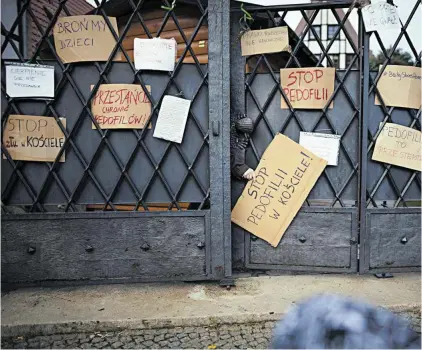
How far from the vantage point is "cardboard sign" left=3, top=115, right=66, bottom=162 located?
386 cm

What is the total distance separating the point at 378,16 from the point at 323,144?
137 centimetres

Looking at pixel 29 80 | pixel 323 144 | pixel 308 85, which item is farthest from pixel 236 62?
pixel 29 80

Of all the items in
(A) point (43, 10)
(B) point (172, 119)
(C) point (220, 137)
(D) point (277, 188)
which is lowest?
(D) point (277, 188)

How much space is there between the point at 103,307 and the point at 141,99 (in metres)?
1.98

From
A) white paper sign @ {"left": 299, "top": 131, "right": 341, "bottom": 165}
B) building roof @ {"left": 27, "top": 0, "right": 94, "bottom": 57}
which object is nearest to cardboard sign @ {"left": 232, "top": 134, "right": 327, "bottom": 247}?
white paper sign @ {"left": 299, "top": 131, "right": 341, "bottom": 165}

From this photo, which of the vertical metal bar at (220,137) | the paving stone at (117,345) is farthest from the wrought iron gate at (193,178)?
the paving stone at (117,345)

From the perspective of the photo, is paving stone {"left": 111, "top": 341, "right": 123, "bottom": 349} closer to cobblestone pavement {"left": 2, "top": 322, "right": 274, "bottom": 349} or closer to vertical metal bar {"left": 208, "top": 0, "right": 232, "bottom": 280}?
cobblestone pavement {"left": 2, "top": 322, "right": 274, "bottom": 349}

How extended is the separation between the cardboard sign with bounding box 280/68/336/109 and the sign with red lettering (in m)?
1.43

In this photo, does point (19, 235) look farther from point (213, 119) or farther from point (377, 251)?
point (377, 251)

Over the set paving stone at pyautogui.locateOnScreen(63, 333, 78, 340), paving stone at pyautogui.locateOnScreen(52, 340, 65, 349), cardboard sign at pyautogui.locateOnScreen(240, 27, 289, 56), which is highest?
cardboard sign at pyautogui.locateOnScreen(240, 27, 289, 56)

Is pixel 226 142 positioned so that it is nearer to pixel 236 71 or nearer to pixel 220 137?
pixel 220 137

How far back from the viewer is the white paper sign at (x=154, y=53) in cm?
381

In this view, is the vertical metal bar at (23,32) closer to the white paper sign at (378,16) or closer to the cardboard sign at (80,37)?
the cardboard sign at (80,37)

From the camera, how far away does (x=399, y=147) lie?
414cm
